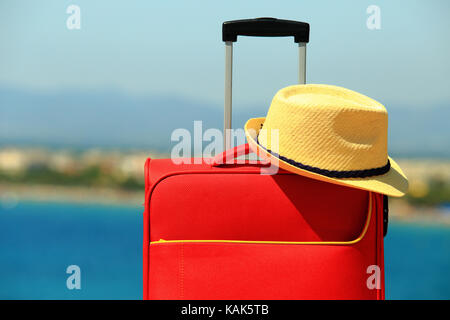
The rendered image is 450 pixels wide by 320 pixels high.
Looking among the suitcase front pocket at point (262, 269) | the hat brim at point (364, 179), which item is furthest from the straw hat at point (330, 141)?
the suitcase front pocket at point (262, 269)

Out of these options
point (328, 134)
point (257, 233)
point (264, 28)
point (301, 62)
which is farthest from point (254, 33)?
point (257, 233)

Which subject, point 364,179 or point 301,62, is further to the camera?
point 301,62

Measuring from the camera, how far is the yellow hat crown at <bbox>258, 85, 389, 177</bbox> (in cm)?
104

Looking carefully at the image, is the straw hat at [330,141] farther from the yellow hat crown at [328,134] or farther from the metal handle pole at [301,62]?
the metal handle pole at [301,62]

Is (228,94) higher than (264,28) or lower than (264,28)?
lower

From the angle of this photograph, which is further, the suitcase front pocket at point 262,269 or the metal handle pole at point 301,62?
the metal handle pole at point 301,62

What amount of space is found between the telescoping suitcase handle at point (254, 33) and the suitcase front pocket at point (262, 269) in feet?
0.92

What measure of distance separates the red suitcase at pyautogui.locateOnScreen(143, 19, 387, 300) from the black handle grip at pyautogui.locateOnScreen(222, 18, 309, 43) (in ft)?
1.11

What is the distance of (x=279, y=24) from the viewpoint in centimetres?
126

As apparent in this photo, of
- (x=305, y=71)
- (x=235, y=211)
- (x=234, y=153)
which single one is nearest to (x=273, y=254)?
(x=235, y=211)

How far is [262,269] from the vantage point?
1.11 m

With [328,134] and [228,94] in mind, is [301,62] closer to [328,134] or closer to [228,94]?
[228,94]

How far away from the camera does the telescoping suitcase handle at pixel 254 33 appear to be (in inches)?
49.4

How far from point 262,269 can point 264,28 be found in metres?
0.53
